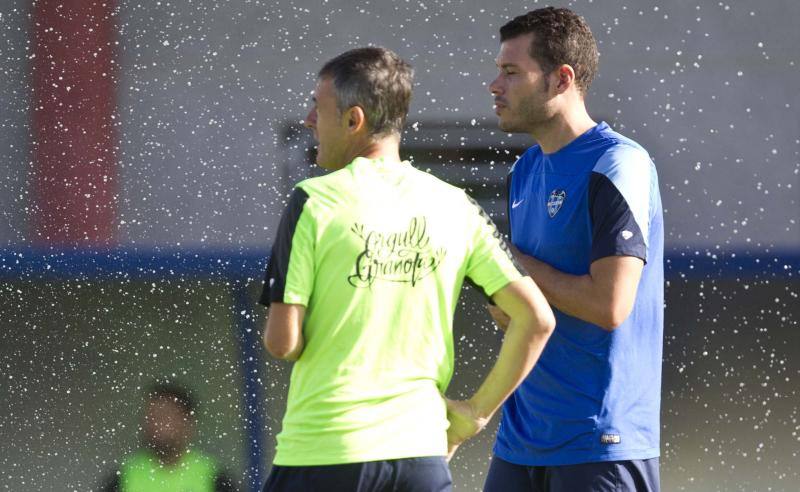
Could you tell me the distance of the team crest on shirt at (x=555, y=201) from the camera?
1813 millimetres

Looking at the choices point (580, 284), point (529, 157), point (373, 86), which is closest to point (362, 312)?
point (373, 86)

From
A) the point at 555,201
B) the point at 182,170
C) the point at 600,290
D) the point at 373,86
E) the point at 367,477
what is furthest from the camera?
the point at 182,170

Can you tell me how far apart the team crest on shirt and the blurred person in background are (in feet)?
3.92

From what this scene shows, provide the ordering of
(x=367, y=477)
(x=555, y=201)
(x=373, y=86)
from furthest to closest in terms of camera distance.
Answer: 1. (x=555, y=201)
2. (x=373, y=86)
3. (x=367, y=477)

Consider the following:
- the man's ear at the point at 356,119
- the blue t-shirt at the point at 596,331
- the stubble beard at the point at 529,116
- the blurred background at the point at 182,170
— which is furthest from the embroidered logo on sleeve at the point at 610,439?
the blurred background at the point at 182,170

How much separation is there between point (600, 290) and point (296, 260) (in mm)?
528

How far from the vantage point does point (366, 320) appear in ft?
4.55

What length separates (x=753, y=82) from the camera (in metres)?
2.80

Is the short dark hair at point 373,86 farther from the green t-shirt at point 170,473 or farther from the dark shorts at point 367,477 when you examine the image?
the green t-shirt at point 170,473

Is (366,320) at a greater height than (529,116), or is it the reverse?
(529,116)

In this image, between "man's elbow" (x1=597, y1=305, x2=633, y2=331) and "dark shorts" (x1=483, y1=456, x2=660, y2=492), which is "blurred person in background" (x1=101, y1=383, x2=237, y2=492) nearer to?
"dark shorts" (x1=483, y1=456, x2=660, y2=492)

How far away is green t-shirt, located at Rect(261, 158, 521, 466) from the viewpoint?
1.38m

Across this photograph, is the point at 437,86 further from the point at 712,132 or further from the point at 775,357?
the point at 775,357

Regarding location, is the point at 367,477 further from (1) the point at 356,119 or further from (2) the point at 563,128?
(2) the point at 563,128
